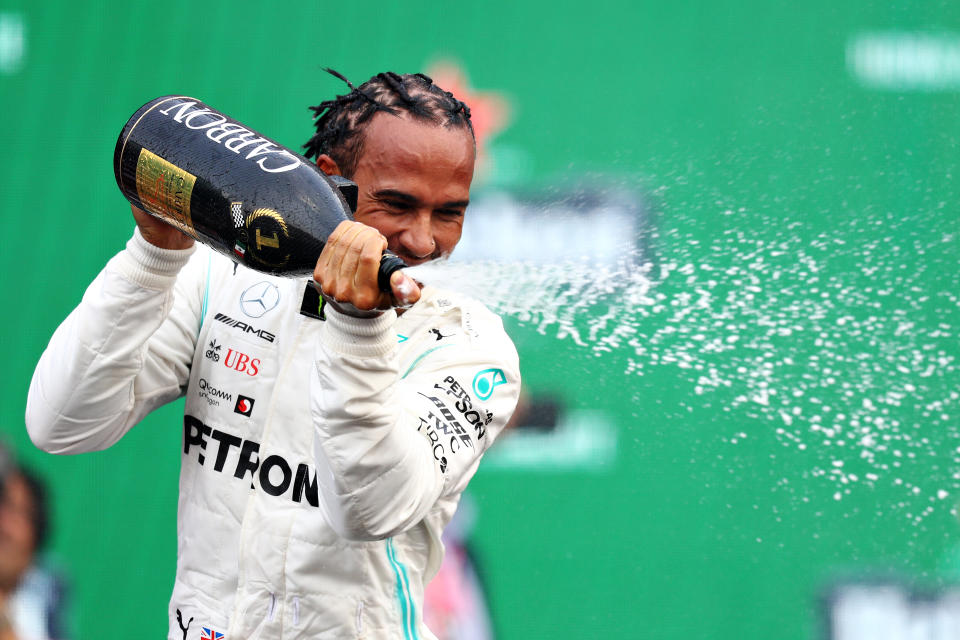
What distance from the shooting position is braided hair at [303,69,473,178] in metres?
1.34

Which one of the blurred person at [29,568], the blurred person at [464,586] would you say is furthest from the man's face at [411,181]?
the blurred person at [29,568]

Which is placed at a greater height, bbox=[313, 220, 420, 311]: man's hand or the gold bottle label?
the gold bottle label

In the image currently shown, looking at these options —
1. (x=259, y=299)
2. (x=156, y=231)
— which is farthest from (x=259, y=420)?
(x=156, y=231)

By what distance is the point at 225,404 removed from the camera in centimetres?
133

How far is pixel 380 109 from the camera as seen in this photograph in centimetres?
135

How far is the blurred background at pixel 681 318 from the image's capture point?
2279mm

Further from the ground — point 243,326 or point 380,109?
point 380,109

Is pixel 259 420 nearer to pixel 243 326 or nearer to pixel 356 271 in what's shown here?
pixel 243 326

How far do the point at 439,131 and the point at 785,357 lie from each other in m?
1.29

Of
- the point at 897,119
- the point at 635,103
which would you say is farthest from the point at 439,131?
the point at 897,119

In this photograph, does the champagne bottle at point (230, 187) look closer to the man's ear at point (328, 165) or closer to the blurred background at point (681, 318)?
the man's ear at point (328, 165)

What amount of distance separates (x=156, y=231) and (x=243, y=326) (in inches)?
8.0

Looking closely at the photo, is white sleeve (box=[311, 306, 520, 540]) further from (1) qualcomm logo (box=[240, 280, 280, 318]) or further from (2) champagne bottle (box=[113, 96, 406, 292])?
(1) qualcomm logo (box=[240, 280, 280, 318])

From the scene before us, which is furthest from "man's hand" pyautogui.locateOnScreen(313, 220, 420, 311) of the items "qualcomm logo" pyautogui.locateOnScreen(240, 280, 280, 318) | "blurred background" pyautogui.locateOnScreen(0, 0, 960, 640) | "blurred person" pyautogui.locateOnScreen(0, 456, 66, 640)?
"blurred person" pyautogui.locateOnScreen(0, 456, 66, 640)
